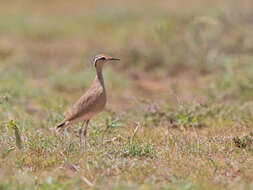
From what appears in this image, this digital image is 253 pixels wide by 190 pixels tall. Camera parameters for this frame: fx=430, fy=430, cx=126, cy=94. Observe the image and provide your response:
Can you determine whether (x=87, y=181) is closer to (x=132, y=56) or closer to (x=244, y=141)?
(x=244, y=141)

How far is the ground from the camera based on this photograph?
149 inches

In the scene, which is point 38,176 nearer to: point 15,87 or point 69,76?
point 15,87

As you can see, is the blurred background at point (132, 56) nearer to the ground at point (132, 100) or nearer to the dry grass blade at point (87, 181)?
the ground at point (132, 100)

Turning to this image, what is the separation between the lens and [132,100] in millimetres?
6934

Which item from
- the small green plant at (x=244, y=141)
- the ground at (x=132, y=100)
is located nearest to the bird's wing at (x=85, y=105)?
the ground at (x=132, y=100)

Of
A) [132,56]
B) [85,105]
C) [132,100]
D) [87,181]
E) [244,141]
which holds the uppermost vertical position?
[132,56]

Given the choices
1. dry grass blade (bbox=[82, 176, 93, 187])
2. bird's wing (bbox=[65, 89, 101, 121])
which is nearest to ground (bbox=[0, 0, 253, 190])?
dry grass blade (bbox=[82, 176, 93, 187])

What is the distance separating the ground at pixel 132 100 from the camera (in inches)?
149

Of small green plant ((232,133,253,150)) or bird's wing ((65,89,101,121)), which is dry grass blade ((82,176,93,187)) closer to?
bird's wing ((65,89,101,121))

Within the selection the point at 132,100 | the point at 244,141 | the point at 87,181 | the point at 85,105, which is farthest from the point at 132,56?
the point at 87,181

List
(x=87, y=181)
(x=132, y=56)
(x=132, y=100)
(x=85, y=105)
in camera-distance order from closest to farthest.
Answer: (x=87, y=181) → (x=85, y=105) → (x=132, y=100) → (x=132, y=56)

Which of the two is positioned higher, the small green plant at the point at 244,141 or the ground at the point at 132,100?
the ground at the point at 132,100

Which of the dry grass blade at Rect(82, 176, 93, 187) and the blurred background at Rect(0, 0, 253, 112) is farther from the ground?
the blurred background at Rect(0, 0, 253, 112)

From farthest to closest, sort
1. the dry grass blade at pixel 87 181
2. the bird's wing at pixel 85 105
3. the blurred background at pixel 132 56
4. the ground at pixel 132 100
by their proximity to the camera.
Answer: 1. the blurred background at pixel 132 56
2. the bird's wing at pixel 85 105
3. the ground at pixel 132 100
4. the dry grass blade at pixel 87 181
